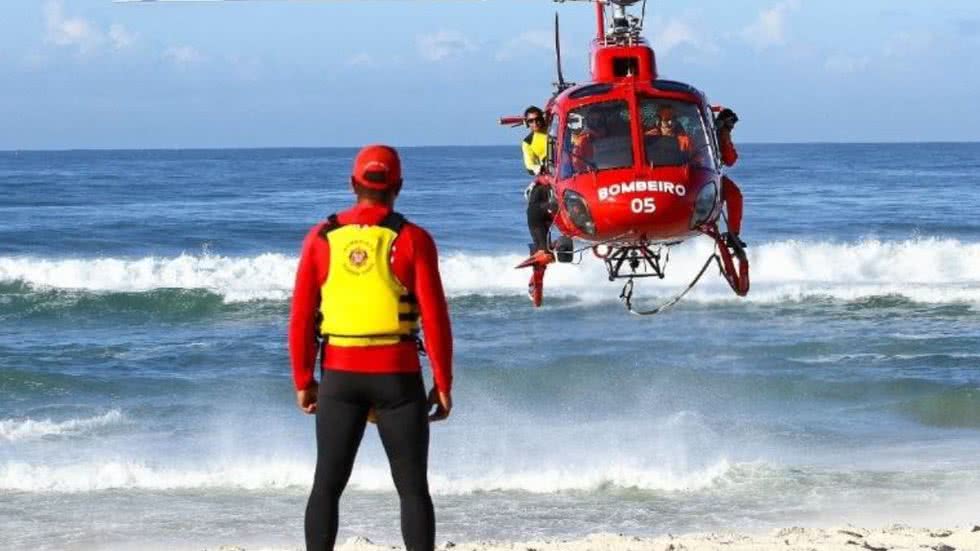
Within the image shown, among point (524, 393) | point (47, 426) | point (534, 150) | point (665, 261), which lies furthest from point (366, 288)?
point (524, 393)

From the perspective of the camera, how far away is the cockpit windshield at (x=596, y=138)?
10781 mm

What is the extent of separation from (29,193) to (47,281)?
2387 centimetres

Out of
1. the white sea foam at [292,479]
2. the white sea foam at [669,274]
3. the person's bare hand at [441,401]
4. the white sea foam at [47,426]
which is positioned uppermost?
the person's bare hand at [441,401]

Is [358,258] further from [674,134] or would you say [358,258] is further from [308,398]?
[674,134]

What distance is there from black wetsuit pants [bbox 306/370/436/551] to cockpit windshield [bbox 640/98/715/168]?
531 cm

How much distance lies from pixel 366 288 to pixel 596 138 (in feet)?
18.2

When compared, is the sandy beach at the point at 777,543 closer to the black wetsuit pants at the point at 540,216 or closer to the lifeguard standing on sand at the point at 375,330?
the black wetsuit pants at the point at 540,216

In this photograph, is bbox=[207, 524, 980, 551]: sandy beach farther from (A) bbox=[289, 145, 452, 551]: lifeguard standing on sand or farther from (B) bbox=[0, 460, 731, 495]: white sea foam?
(A) bbox=[289, 145, 452, 551]: lifeguard standing on sand

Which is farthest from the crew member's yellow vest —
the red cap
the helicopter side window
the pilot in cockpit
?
the helicopter side window

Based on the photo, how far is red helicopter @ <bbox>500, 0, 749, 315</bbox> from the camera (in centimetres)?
1049

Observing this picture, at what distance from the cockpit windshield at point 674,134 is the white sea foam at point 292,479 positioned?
11.2 feet

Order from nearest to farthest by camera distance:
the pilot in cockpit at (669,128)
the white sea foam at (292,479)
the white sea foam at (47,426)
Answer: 1. the pilot in cockpit at (669,128)
2. the white sea foam at (292,479)
3. the white sea foam at (47,426)

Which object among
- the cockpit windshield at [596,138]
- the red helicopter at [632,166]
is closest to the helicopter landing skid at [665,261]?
the red helicopter at [632,166]

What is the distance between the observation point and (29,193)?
5019cm
